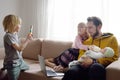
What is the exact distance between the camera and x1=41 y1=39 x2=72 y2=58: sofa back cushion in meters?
3.27

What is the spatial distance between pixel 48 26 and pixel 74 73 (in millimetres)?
1605

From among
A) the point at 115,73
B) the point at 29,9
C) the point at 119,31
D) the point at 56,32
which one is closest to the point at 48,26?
the point at 56,32

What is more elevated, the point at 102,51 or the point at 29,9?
the point at 29,9

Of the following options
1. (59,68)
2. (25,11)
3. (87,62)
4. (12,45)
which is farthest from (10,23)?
(25,11)

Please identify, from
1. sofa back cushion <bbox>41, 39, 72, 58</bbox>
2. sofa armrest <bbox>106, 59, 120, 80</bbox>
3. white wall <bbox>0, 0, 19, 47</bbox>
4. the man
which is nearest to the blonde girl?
the man

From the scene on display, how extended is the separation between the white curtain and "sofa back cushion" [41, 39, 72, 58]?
343 mm

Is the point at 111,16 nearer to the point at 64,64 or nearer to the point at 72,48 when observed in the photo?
the point at 72,48

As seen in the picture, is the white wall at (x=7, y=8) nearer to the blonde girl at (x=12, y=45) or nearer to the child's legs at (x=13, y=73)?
the blonde girl at (x=12, y=45)

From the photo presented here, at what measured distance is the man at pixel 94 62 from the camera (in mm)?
2252

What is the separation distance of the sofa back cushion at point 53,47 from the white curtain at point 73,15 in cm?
34

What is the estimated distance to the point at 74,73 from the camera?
2385mm

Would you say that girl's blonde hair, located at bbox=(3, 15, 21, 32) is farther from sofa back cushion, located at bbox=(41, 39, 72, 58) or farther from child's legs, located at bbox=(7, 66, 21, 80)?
sofa back cushion, located at bbox=(41, 39, 72, 58)

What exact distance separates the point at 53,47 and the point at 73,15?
25.1 inches

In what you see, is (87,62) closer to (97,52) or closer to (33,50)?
(97,52)
